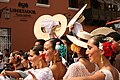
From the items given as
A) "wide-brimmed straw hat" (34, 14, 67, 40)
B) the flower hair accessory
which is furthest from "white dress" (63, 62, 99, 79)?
"wide-brimmed straw hat" (34, 14, 67, 40)

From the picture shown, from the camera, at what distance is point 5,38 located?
16141 mm

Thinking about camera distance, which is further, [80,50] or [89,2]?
[89,2]

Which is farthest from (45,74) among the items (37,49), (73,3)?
(73,3)

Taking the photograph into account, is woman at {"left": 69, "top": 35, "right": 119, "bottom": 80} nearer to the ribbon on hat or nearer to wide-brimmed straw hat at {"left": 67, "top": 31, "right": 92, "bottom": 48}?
wide-brimmed straw hat at {"left": 67, "top": 31, "right": 92, "bottom": 48}

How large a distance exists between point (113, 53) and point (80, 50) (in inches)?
33.4

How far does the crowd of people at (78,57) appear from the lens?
3463 mm

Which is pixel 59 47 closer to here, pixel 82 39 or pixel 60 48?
pixel 60 48

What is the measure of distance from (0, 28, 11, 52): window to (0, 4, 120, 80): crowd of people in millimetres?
10044

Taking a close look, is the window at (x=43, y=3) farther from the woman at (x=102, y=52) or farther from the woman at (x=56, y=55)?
the woman at (x=102, y=52)

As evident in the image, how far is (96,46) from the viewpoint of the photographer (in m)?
3.51

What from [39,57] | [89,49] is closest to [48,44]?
[39,57]

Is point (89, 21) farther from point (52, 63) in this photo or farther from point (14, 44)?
point (52, 63)

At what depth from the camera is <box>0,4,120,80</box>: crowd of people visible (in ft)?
11.4

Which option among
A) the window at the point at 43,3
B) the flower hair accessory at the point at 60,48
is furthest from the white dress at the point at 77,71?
the window at the point at 43,3
